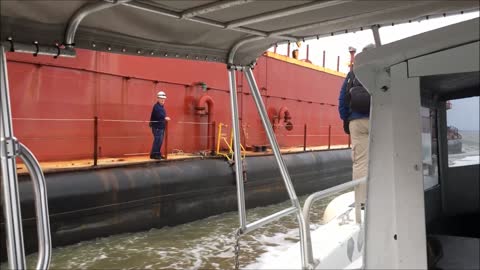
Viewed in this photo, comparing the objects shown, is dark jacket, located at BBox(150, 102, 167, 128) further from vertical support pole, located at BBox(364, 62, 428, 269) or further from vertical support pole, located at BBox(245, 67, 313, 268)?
vertical support pole, located at BBox(364, 62, 428, 269)

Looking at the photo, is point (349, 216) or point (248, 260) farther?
point (248, 260)

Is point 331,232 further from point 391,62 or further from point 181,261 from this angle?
point 181,261

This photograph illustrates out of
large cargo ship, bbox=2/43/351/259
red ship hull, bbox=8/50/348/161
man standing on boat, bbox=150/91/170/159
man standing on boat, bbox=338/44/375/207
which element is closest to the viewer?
man standing on boat, bbox=338/44/375/207

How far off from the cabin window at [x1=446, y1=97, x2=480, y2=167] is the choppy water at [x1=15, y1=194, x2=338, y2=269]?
388 cm

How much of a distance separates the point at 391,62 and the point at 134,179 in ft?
17.7

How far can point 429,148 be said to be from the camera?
53.8 inches

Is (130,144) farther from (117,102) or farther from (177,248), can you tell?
(177,248)

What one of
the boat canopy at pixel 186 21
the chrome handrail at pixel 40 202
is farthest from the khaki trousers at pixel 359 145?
the chrome handrail at pixel 40 202

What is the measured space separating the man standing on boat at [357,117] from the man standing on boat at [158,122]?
4.07m

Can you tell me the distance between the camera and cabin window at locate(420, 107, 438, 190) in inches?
51.9

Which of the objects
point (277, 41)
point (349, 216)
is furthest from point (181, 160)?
point (277, 41)

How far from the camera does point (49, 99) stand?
20.6 ft

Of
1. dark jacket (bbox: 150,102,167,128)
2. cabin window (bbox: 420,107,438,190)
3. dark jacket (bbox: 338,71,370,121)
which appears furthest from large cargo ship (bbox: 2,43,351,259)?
cabin window (bbox: 420,107,438,190)

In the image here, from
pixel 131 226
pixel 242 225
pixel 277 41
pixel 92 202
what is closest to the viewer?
pixel 242 225
